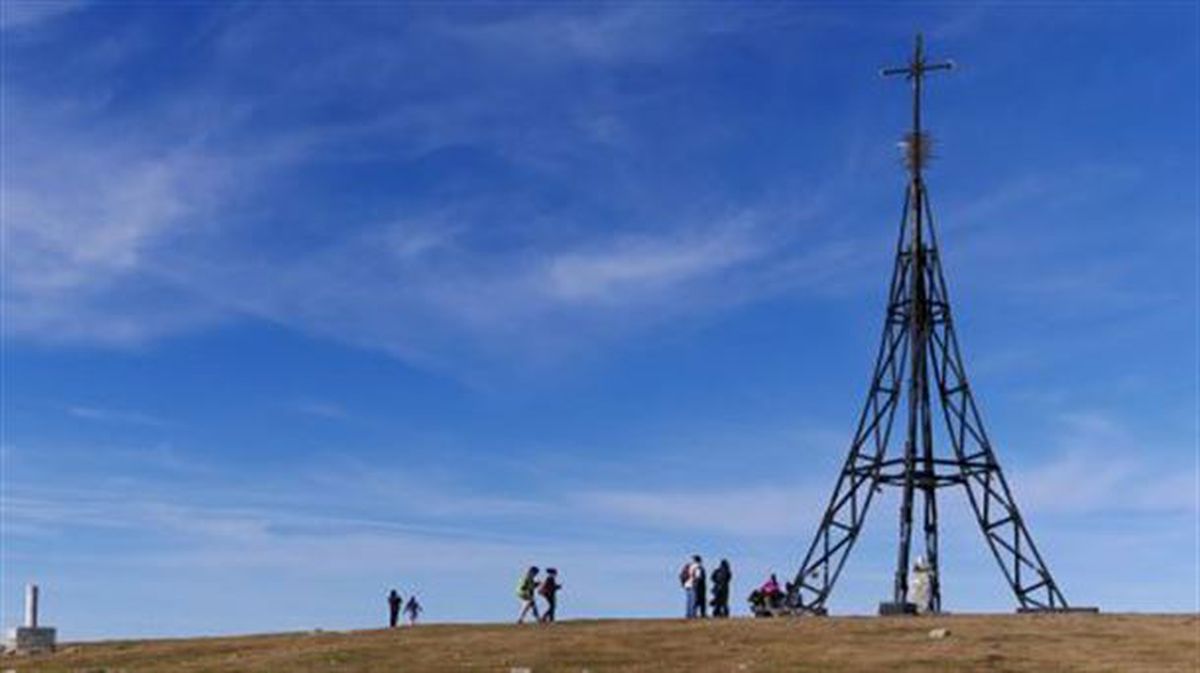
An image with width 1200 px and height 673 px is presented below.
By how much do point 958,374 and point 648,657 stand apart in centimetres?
2473

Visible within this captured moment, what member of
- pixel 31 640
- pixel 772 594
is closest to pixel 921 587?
pixel 772 594

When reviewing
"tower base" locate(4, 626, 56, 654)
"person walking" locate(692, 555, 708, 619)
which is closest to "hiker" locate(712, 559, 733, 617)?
"person walking" locate(692, 555, 708, 619)

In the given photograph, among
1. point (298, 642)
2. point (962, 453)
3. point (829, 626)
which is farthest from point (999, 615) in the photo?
point (298, 642)

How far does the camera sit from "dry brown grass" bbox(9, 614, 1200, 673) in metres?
35.7

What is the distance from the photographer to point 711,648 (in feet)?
128

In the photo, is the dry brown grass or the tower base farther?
the tower base

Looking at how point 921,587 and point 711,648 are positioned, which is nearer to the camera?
point 711,648

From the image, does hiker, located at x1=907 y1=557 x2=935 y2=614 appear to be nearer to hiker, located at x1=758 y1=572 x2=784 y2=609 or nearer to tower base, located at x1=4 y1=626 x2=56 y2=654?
hiker, located at x1=758 y1=572 x2=784 y2=609

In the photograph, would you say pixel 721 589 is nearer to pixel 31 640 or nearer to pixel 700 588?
pixel 700 588

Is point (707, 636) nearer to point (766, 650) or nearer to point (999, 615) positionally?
point (766, 650)

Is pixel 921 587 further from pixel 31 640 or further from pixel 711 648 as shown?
pixel 31 640

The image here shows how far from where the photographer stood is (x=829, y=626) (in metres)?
43.3

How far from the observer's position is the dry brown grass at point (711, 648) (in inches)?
1406

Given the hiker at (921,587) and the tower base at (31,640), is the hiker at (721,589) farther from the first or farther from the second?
the tower base at (31,640)
